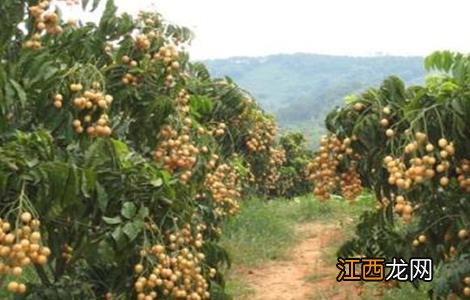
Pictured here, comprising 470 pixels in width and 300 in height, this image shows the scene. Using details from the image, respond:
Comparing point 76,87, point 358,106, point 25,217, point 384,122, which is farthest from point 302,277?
point 25,217

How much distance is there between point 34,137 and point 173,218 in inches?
24.6

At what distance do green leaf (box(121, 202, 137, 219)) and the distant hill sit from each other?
52.8 m

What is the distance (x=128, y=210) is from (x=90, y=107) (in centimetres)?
42

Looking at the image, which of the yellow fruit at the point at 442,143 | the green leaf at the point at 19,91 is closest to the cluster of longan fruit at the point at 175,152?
the green leaf at the point at 19,91

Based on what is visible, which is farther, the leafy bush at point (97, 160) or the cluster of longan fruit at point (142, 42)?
the cluster of longan fruit at point (142, 42)

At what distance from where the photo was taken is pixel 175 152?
3176 millimetres

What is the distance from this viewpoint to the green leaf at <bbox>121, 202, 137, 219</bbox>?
2482mm

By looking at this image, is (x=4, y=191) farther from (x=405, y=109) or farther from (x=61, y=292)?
(x=405, y=109)

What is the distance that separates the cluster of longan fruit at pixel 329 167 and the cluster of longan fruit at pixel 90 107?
3.56 feet

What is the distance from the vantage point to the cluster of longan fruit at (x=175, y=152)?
317cm

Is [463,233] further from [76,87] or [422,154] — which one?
[76,87]

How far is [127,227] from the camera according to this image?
8.03 feet

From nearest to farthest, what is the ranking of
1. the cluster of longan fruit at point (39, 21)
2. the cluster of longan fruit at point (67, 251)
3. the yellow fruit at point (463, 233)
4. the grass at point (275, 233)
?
1. the cluster of longan fruit at point (39, 21)
2. the yellow fruit at point (463, 233)
3. the cluster of longan fruit at point (67, 251)
4. the grass at point (275, 233)

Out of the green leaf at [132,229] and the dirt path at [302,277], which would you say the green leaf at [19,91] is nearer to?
the green leaf at [132,229]
